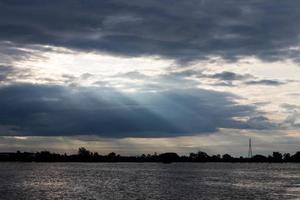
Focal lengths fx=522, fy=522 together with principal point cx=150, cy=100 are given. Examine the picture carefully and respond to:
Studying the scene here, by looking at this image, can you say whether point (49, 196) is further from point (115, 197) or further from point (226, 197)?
Result: point (226, 197)

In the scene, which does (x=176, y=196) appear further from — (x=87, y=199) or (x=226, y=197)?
(x=87, y=199)

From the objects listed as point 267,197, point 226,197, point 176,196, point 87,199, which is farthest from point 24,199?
point 267,197

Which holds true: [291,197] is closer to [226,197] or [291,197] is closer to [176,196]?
[226,197]

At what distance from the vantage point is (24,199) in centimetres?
8519

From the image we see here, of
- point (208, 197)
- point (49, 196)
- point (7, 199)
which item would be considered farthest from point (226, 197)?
point (7, 199)

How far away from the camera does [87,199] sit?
87188 mm

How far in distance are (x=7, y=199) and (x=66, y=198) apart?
963 centimetres

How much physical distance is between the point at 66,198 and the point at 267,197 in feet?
114

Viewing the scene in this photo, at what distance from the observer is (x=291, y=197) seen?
89.4m

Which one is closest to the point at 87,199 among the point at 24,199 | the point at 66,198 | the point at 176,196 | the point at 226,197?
the point at 66,198

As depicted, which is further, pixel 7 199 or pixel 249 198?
pixel 249 198

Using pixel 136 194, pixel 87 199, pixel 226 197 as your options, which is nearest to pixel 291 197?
pixel 226 197

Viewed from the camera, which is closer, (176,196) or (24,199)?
(24,199)

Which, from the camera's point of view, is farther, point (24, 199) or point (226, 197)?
point (226, 197)
